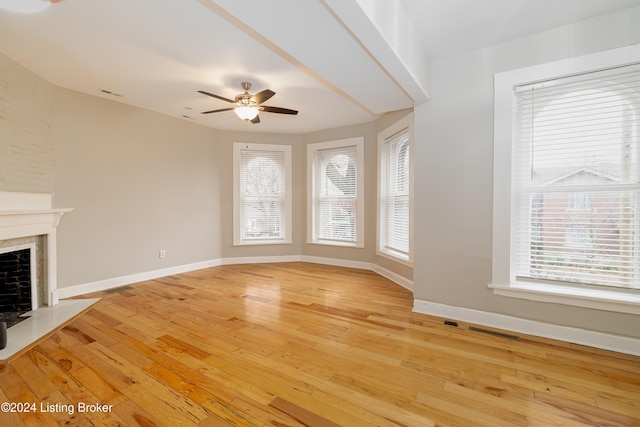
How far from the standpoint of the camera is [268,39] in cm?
195

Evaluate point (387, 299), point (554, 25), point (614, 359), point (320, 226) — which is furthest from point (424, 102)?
point (320, 226)

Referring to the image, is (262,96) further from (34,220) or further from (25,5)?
(34,220)

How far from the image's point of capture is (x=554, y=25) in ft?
7.27

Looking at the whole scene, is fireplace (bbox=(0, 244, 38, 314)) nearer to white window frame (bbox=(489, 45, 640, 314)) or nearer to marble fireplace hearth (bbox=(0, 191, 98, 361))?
marble fireplace hearth (bbox=(0, 191, 98, 361))

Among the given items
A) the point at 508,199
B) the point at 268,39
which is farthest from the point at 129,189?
the point at 508,199

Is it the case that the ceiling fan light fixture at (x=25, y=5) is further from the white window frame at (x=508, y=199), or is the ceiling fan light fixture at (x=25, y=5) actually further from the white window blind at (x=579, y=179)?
the white window blind at (x=579, y=179)

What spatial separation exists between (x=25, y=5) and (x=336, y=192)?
14.0 ft

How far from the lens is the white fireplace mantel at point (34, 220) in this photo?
263cm

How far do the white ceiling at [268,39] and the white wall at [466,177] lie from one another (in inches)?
6.3

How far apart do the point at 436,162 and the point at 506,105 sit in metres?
0.76

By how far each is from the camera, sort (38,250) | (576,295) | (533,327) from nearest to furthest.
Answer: (576,295) → (533,327) → (38,250)

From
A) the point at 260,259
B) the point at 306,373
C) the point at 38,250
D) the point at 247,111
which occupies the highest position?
the point at 247,111

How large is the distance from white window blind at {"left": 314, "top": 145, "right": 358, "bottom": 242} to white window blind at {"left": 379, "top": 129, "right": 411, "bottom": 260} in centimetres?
67

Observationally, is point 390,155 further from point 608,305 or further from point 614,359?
point 614,359
